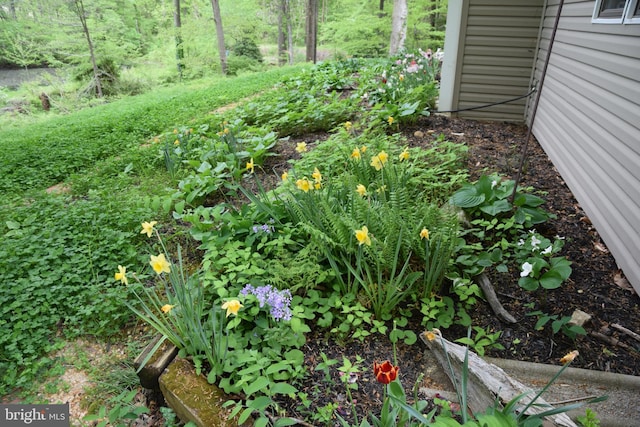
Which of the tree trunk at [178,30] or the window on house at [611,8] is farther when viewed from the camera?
the tree trunk at [178,30]

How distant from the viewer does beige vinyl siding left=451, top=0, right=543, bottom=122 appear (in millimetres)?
4039

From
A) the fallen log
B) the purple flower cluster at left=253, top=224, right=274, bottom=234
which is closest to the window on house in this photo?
the fallen log

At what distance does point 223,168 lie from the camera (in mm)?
3166

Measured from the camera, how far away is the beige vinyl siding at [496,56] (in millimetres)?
4039

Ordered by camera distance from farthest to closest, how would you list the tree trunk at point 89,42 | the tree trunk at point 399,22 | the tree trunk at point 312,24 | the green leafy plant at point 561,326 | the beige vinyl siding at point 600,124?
the tree trunk at point 312,24 < the tree trunk at point 89,42 < the tree trunk at point 399,22 < the beige vinyl siding at point 600,124 < the green leafy plant at point 561,326

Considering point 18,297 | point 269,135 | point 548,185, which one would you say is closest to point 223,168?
point 269,135

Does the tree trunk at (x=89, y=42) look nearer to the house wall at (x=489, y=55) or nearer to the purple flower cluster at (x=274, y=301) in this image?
the house wall at (x=489, y=55)

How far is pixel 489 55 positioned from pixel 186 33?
16277mm

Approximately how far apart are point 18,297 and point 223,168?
1.60 m

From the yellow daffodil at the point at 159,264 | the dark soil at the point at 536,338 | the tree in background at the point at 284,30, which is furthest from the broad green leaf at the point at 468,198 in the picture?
the tree in background at the point at 284,30

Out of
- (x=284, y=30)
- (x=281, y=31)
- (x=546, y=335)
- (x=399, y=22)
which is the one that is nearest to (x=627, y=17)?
(x=546, y=335)

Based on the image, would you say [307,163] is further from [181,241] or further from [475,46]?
[475,46]

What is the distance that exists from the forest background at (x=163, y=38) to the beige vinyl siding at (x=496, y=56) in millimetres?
5404

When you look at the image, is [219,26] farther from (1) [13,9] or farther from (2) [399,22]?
(1) [13,9]
